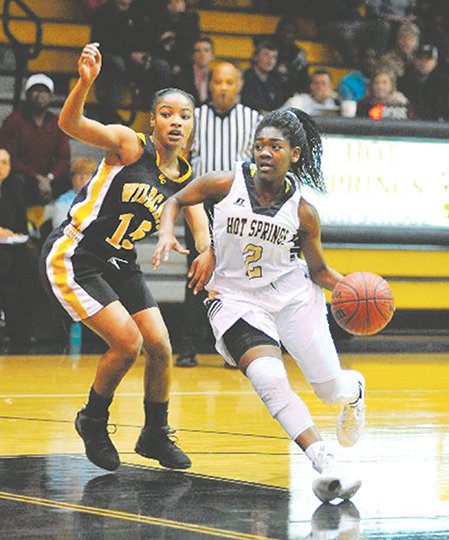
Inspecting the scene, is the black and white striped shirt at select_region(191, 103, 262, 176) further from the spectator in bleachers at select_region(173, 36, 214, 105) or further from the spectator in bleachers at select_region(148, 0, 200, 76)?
the spectator in bleachers at select_region(148, 0, 200, 76)

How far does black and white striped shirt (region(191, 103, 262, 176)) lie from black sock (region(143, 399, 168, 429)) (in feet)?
14.6

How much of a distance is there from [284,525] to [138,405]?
353cm

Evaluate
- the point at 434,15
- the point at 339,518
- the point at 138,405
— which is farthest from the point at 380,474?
the point at 434,15

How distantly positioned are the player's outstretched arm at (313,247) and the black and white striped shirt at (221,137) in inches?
181

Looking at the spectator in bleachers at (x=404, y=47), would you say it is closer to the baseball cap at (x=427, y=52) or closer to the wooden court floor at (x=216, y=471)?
the baseball cap at (x=427, y=52)

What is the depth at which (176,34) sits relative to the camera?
13828 mm

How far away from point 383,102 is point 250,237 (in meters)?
7.23

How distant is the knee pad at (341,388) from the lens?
6625 millimetres

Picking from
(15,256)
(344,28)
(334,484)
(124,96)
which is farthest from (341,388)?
(344,28)

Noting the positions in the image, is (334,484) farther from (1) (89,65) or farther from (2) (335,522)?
(1) (89,65)

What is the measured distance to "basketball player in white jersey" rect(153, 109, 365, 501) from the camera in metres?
6.55

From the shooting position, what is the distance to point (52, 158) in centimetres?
1274

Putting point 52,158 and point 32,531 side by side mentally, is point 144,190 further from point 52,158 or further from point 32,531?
point 52,158

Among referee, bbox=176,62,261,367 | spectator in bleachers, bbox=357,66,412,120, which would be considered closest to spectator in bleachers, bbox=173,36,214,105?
spectator in bleachers, bbox=357,66,412,120
